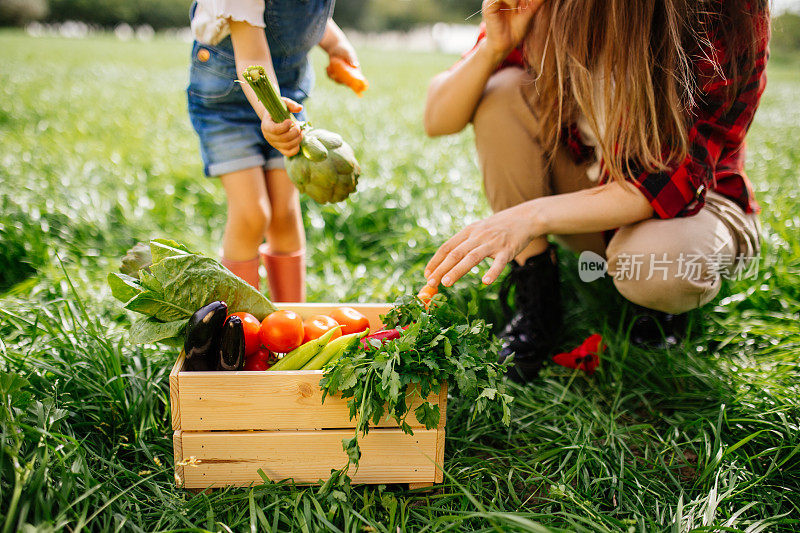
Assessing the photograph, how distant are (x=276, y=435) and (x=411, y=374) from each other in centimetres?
41

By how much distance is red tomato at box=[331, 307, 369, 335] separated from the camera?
190 cm

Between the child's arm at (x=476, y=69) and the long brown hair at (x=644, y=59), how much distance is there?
2.6 inches

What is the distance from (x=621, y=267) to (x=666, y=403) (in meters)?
0.50

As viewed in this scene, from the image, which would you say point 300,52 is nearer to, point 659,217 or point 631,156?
point 631,156

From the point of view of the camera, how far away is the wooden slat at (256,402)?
5.10 ft

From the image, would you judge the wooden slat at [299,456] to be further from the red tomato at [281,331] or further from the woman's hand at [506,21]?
the woman's hand at [506,21]

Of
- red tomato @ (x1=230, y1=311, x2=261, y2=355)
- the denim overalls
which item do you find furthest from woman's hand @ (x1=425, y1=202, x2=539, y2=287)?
the denim overalls

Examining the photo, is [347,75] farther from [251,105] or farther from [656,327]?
[656,327]

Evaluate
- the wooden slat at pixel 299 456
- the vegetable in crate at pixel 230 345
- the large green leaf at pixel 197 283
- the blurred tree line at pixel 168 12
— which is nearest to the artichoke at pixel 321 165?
the large green leaf at pixel 197 283

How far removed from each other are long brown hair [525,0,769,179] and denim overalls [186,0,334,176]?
830mm

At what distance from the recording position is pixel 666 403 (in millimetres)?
2125

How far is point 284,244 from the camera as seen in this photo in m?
2.53

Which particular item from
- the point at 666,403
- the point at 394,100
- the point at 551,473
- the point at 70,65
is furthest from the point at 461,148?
the point at 70,65

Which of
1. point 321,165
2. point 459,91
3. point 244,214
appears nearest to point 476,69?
point 459,91
